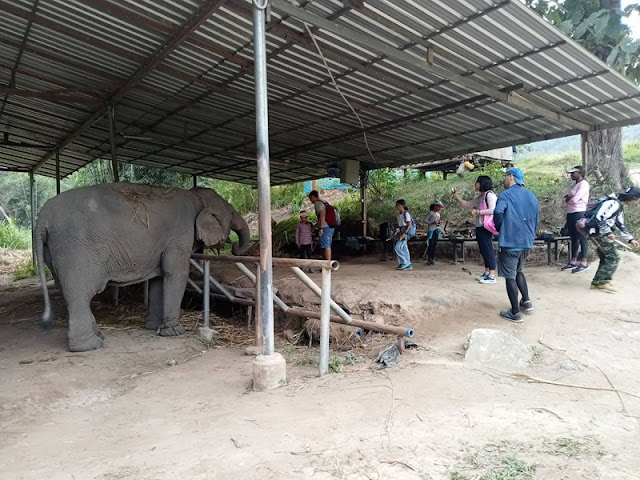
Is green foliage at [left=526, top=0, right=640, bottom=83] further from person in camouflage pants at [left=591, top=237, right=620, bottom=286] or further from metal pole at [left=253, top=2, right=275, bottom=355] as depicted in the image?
metal pole at [left=253, top=2, right=275, bottom=355]

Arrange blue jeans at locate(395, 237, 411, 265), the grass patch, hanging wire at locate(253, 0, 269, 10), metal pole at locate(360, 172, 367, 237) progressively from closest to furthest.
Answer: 1. the grass patch
2. hanging wire at locate(253, 0, 269, 10)
3. blue jeans at locate(395, 237, 411, 265)
4. metal pole at locate(360, 172, 367, 237)

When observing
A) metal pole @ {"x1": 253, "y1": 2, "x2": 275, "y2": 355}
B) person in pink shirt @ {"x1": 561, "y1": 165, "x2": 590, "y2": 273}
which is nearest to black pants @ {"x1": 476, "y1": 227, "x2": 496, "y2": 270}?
person in pink shirt @ {"x1": 561, "y1": 165, "x2": 590, "y2": 273}

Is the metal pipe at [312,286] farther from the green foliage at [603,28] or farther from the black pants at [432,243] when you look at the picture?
the green foliage at [603,28]

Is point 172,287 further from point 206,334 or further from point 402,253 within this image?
point 402,253

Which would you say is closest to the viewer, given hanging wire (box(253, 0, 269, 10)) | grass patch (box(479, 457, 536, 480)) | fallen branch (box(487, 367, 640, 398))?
grass patch (box(479, 457, 536, 480))

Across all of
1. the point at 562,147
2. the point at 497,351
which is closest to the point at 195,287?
the point at 497,351

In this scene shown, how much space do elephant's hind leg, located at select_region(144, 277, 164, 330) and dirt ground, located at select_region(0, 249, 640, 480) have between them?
0.24m

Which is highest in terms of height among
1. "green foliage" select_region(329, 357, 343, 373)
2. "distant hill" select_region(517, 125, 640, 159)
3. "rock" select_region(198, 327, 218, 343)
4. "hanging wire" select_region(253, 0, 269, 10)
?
"distant hill" select_region(517, 125, 640, 159)

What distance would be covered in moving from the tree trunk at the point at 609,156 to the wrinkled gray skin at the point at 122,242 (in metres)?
7.47

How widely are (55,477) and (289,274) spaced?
18.9 feet

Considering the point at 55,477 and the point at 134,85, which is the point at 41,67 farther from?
the point at 55,477

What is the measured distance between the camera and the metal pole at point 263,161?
12.5 ft

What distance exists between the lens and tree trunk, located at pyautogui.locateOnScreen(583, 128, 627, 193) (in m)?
9.06

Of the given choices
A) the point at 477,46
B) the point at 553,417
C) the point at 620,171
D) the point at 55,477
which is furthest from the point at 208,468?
the point at 620,171
